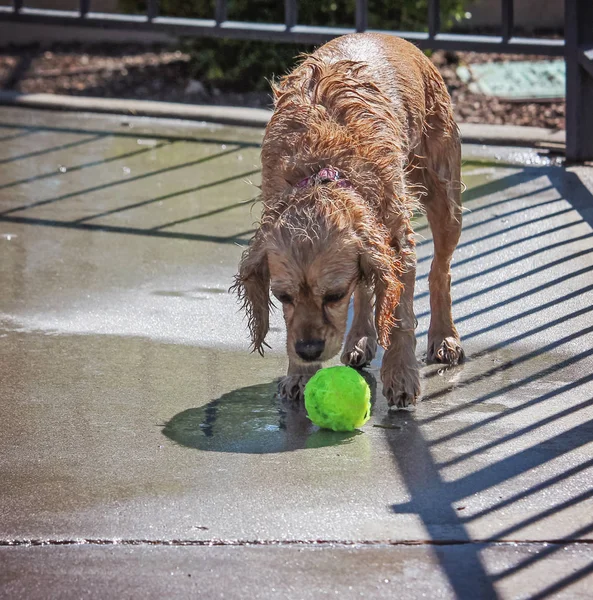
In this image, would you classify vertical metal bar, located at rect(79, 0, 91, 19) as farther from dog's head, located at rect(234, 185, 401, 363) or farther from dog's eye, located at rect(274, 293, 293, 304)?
dog's eye, located at rect(274, 293, 293, 304)

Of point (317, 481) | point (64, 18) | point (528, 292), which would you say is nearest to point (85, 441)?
point (317, 481)

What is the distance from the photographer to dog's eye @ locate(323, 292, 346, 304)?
456cm

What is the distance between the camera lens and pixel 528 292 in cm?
645

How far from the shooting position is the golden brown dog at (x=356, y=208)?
14.9 feet

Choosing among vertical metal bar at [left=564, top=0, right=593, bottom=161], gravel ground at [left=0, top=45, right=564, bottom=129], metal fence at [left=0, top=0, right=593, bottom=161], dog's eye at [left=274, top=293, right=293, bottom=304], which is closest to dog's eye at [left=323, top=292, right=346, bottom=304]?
dog's eye at [left=274, top=293, right=293, bottom=304]

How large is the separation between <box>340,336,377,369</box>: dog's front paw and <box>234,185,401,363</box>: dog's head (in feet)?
2.98

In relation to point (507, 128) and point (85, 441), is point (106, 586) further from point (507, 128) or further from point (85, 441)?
point (507, 128)

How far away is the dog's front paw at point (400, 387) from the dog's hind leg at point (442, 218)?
1.96 ft

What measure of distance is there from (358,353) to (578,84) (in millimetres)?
4436

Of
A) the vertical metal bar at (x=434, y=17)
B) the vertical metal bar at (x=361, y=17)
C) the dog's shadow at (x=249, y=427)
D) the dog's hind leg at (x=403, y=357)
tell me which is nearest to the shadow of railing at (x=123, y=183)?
the vertical metal bar at (x=361, y=17)

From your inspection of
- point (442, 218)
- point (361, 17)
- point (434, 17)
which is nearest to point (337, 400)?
point (442, 218)

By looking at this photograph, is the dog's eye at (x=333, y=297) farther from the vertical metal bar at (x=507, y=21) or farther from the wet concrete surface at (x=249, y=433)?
the vertical metal bar at (x=507, y=21)

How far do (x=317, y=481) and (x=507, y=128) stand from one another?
255 inches

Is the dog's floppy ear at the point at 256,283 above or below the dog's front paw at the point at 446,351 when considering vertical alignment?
above
